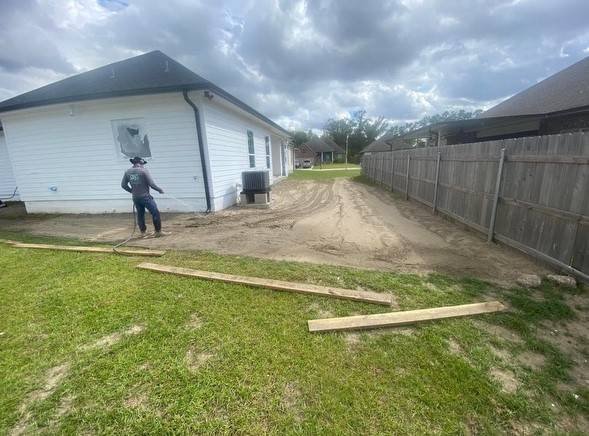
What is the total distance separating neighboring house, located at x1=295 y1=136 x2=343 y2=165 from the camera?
166 ft

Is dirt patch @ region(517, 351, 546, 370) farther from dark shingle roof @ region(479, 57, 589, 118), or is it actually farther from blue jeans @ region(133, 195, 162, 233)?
dark shingle roof @ region(479, 57, 589, 118)

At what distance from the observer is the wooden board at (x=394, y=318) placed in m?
2.50

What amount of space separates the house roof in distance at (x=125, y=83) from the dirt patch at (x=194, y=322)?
6104mm

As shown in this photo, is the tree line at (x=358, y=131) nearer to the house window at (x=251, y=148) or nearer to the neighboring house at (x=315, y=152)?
the neighboring house at (x=315, y=152)

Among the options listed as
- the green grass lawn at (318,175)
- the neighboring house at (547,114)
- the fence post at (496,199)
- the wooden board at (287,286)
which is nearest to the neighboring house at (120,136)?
the wooden board at (287,286)

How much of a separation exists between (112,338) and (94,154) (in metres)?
7.97

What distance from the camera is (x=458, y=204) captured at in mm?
6184

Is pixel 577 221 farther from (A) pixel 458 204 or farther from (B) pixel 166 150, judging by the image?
(B) pixel 166 150

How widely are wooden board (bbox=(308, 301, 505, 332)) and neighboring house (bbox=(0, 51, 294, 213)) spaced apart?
20.6ft

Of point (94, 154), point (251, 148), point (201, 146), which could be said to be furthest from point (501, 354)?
point (251, 148)

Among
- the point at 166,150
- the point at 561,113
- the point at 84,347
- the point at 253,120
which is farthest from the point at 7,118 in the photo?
the point at 561,113

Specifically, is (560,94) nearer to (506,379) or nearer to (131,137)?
(506,379)

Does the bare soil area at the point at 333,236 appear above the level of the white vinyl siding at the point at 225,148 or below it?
below

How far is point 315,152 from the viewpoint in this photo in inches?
2047
